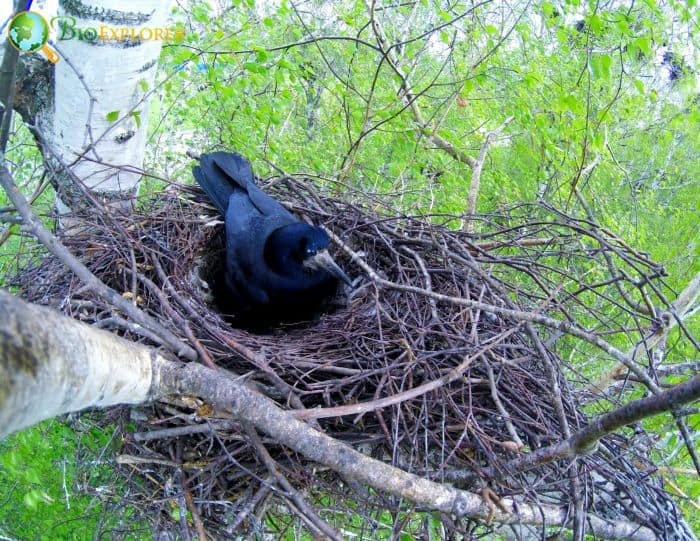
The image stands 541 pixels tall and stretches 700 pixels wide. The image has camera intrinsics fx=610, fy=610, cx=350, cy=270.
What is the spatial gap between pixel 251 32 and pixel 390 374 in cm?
467

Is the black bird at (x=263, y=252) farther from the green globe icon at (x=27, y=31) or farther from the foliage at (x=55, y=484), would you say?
the green globe icon at (x=27, y=31)

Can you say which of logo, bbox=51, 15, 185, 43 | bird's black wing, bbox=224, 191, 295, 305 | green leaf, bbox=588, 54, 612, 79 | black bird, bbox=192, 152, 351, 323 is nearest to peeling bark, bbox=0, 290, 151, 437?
logo, bbox=51, 15, 185, 43

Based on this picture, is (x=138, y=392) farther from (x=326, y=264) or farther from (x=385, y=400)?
(x=326, y=264)

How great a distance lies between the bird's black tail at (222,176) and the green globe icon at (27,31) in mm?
2189

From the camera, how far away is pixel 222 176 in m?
4.92

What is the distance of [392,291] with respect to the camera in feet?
13.2

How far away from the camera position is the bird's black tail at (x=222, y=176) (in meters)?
4.86

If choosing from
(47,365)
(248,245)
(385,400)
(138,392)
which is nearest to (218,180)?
(248,245)

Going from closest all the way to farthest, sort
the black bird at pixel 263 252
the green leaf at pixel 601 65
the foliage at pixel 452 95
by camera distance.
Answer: the green leaf at pixel 601 65 < the black bird at pixel 263 252 < the foliage at pixel 452 95

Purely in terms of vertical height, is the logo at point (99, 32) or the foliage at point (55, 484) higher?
the logo at point (99, 32)

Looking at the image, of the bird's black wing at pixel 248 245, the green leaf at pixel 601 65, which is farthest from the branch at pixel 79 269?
the green leaf at pixel 601 65

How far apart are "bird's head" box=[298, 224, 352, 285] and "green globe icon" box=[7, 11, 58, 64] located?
2129mm

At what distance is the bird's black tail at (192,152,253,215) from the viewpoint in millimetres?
4855

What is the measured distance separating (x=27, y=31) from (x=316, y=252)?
2340mm
